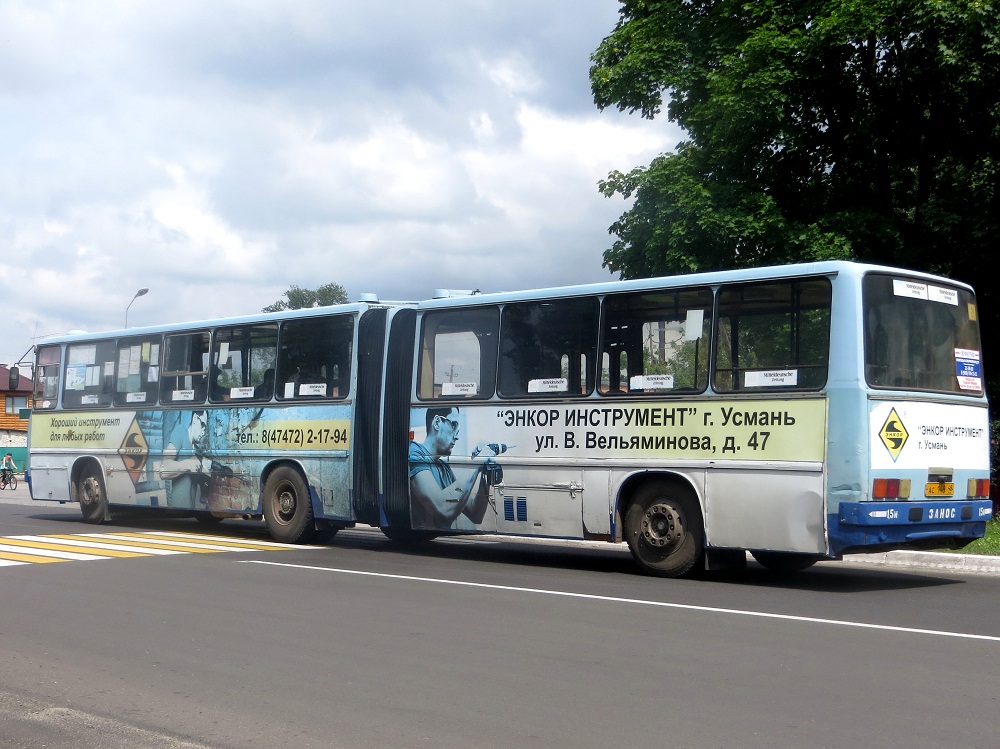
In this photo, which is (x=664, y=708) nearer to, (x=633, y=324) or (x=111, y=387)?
(x=633, y=324)

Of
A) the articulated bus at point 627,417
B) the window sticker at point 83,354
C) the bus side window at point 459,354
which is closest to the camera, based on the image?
the articulated bus at point 627,417

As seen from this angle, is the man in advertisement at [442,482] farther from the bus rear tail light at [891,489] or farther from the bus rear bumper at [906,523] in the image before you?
the bus rear tail light at [891,489]

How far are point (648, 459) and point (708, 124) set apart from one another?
13.5m

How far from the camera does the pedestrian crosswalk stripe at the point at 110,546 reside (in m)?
15.0

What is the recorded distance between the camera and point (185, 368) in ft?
63.8

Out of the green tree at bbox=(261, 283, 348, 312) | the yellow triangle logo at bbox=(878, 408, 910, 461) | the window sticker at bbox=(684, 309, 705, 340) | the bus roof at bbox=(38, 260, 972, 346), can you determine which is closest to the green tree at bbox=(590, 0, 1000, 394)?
the bus roof at bbox=(38, 260, 972, 346)

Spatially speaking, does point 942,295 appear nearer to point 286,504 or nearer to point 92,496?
point 286,504

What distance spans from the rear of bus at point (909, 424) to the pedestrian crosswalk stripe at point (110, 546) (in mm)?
7967

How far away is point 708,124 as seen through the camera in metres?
25.0

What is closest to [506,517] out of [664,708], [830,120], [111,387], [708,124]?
[664,708]

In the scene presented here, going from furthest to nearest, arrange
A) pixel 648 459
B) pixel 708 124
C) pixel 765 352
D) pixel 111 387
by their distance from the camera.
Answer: pixel 708 124 → pixel 111 387 → pixel 648 459 → pixel 765 352

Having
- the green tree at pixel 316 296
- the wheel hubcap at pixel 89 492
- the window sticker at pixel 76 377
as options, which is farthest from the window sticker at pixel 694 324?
the green tree at pixel 316 296

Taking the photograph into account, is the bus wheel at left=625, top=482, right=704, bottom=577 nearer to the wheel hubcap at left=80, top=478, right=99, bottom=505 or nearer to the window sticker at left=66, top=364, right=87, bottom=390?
the wheel hubcap at left=80, top=478, right=99, bottom=505

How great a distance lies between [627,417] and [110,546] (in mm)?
7520
